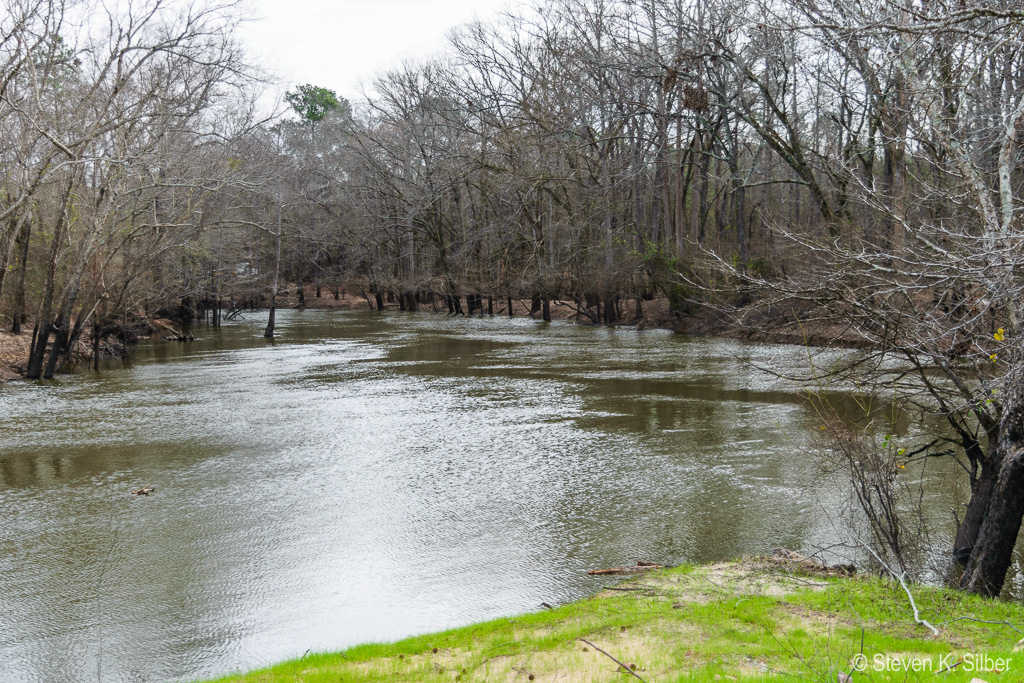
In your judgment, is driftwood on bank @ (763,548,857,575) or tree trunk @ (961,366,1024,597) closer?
tree trunk @ (961,366,1024,597)

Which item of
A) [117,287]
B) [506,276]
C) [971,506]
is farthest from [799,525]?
[506,276]

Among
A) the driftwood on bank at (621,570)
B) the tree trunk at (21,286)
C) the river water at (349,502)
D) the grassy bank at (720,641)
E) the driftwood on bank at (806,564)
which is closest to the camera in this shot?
the grassy bank at (720,641)

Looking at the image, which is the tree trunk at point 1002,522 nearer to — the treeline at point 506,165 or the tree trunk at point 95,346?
the treeline at point 506,165

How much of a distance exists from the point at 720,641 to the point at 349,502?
604 cm

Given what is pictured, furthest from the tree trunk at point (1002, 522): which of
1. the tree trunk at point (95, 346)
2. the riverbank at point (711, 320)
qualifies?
the tree trunk at point (95, 346)

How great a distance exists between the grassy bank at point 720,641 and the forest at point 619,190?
3.19ft

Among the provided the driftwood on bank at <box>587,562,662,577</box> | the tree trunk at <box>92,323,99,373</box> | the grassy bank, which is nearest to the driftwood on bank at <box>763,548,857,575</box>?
the grassy bank

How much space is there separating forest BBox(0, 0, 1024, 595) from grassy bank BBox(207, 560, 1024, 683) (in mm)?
972

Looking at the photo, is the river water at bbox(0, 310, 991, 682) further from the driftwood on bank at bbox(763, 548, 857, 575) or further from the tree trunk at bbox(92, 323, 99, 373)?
the tree trunk at bbox(92, 323, 99, 373)

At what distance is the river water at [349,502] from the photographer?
6777 mm

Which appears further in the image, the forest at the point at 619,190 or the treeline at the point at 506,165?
the treeline at the point at 506,165

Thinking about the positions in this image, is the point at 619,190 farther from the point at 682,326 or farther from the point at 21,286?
the point at 21,286

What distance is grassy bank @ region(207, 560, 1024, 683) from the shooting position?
14.9 ft

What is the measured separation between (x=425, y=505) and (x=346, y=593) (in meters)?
2.73
